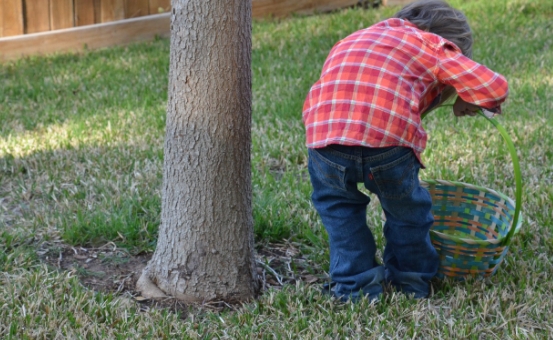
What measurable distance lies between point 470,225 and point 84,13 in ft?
15.4

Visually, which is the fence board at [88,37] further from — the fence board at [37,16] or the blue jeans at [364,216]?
the blue jeans at [364,216]

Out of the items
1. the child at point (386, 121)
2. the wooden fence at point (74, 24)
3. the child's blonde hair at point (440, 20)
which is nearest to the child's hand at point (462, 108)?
the child at point (386, 121)

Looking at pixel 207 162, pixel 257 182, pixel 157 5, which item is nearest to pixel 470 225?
pixel 257 182

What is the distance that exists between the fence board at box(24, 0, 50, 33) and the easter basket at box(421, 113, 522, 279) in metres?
4.54

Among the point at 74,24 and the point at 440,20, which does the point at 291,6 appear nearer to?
the point at 74,24

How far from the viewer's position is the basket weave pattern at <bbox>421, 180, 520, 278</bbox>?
9.47ft

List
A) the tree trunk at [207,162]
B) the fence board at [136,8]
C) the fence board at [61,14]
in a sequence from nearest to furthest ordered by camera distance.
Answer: the tree trunk at [207,162], the fence board at [61,14], the fence board at [136,8]

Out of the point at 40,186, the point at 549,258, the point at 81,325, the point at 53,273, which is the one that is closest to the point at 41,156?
the point at 40,186

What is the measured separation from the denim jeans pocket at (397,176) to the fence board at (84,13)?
4936 millimetres

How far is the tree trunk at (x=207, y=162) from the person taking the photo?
271 centimetres

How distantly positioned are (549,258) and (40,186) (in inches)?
103

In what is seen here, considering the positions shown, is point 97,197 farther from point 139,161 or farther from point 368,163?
point 368,163

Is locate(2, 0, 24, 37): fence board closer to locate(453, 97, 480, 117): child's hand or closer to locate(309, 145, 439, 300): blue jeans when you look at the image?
locate(309, 145, 439, 300): blue jeans

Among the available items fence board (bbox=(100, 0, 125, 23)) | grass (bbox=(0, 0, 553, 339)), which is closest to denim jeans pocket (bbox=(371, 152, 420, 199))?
grass (bbox=(0, 0, 553, 339))
